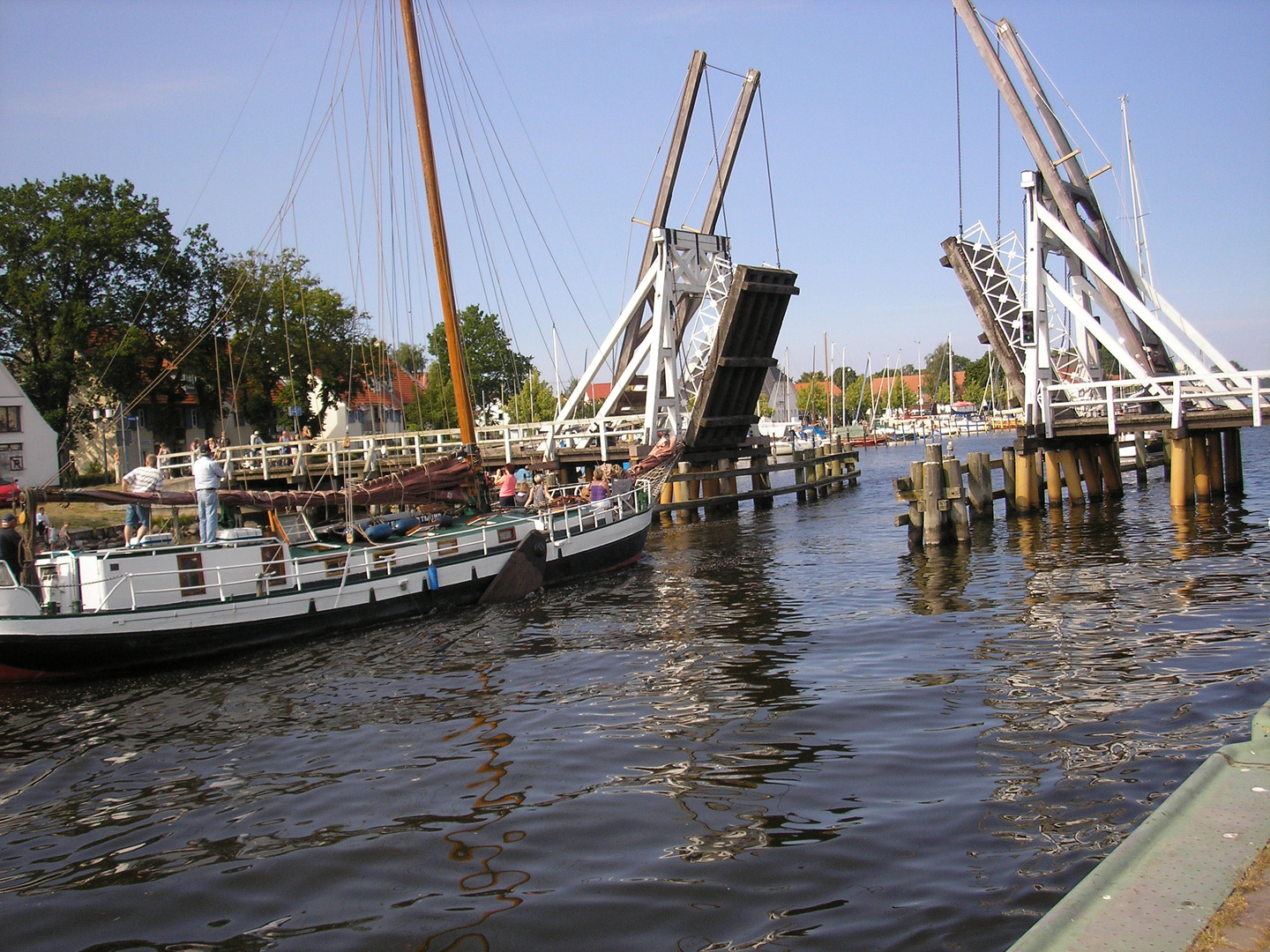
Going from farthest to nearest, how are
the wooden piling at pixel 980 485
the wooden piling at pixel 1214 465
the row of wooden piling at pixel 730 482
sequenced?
the row of wooden piling at pixel 730 482
the wooden piling at pixel 1214 465
the wooden piling at pixel 980 485

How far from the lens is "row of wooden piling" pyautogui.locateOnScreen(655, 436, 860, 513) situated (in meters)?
30.3

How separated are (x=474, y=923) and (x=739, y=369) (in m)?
23.8

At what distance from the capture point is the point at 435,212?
823 inches

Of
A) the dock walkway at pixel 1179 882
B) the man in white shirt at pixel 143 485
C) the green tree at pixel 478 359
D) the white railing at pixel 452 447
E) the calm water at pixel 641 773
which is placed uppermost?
the green tree at pixel 478 359

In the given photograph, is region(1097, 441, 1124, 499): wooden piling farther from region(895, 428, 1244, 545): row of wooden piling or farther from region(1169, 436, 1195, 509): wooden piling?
region(1169, 436, 1195, 509): wooden piling

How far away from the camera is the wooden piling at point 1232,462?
24.8 m

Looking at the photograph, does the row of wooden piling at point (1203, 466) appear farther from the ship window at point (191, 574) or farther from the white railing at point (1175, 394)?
the ship window at point (191, 574)

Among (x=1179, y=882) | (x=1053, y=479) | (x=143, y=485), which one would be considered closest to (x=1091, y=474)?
(x=1053, y=479)

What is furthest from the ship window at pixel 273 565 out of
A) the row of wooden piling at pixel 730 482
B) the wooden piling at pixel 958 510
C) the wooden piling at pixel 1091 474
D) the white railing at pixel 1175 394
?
the wooden piling at pixel 1091 474

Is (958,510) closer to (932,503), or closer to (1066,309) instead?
(932,503)

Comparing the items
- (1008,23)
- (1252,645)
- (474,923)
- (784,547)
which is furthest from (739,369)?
(474,923)

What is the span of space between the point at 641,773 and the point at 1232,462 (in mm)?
22875

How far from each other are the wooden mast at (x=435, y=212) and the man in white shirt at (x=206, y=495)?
20.6 feet

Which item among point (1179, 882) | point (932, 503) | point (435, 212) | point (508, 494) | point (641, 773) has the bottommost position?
point (641, 773)
